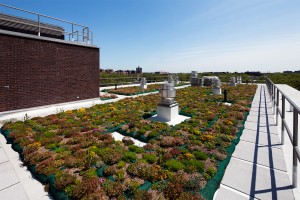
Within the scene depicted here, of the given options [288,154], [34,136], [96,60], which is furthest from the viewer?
[96,60]

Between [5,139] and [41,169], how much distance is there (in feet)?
10.7

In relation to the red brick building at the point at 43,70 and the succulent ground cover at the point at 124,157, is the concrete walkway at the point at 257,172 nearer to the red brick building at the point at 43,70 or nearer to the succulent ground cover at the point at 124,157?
the succulent ground cover at the point at 124,157

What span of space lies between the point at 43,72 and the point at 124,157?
8.67 meters

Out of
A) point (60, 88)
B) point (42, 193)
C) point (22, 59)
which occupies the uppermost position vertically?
point (22, 59)

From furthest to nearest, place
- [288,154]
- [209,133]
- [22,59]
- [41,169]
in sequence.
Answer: [22,59]
[209,133]
[288,154]
[41,169]

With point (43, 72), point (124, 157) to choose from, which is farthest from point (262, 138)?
point (43, 72)

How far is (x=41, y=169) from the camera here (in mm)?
4230

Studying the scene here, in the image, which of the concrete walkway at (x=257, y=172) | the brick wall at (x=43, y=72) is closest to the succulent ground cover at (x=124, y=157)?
the concrete walkway at (x=257, y=172)

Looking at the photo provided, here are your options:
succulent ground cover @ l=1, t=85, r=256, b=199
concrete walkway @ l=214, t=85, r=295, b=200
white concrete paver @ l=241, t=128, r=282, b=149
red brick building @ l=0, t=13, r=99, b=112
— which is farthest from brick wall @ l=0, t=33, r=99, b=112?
white concrete paver @ l=241, t=128, r=282, b=149

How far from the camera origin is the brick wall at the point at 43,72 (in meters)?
9.11

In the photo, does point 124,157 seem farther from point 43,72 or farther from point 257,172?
point 43,72

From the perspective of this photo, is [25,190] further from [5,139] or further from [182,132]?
[182,132]

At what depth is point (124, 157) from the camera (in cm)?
487

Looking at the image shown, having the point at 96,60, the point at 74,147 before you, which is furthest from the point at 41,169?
the point at 96,60
